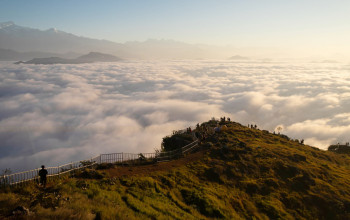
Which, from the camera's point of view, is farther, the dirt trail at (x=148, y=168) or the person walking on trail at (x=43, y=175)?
the dirt trail at (x=148, y=168)

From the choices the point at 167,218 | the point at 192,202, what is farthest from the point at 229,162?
the point at 167,218

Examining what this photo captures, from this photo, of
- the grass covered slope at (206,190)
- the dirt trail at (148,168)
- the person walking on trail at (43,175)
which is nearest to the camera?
the grass covered slope at (206,190)

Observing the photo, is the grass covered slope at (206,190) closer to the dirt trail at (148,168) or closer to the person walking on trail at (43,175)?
the dirt trail at (148,168)

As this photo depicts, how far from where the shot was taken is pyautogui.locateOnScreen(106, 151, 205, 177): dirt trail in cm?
1930

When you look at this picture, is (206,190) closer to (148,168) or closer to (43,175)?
(148,168)

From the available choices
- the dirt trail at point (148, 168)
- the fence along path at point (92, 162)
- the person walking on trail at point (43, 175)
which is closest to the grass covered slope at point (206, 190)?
the dirt trail at point (148, 168)

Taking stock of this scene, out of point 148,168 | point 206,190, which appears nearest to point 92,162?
point 148,168

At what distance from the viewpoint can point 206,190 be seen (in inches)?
727

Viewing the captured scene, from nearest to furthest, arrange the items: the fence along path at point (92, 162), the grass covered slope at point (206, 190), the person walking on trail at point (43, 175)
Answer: the grass covered slope at point (206, 190) < the person walking on trail at point (43, 175) < the fence along path at point (92, 162)

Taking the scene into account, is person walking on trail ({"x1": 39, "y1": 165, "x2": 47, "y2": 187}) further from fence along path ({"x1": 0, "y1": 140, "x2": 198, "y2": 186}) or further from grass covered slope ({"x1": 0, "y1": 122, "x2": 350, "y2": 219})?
fence along path ({"x1": 0, "y1": 140, "x2": 198, "y2": 186})

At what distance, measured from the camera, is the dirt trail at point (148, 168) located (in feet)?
63.3

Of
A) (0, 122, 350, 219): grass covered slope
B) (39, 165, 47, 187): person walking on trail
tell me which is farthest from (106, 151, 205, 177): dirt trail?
(39, 165, 47, 187): person walking on trail

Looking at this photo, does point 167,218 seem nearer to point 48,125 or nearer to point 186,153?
point 186,153

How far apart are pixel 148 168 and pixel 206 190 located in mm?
6195
